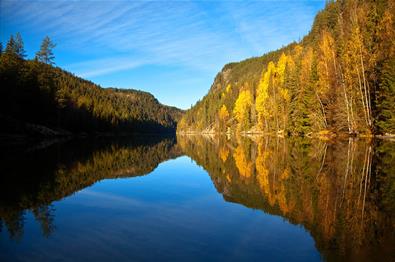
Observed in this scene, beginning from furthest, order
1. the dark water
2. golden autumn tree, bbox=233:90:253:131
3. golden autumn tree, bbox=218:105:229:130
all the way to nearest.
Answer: golden autumn tree, bbox=218:105:229:130 < golden autumn tree, bbox=233:90:253:131 < the dark water

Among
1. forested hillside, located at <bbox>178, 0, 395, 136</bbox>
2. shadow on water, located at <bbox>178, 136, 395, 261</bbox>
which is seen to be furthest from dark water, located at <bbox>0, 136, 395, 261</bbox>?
forested hillside, located at <bbox>178, 0, 395, 136</bbox>

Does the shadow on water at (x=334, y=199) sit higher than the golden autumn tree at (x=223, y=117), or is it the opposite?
the golden autumn tree at (x=223, y=117)

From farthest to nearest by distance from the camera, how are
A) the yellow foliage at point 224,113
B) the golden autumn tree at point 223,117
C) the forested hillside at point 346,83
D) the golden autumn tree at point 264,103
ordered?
the golden autumn tree at point 223,117
the yellow foliage at point 224,113
the golden autumn tree at point 264,103
the forested hillside at point 346,83

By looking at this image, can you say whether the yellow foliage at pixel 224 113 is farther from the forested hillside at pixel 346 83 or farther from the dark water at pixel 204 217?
the dark water at pixel 204 217

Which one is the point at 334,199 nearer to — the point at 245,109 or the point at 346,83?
the point at 346,83

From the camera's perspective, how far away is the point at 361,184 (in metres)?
12.1

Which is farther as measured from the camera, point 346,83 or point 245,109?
point 245,109

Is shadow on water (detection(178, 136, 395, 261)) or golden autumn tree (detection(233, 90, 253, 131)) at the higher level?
golden autumn tree (detection(233, 90, 253, 131))

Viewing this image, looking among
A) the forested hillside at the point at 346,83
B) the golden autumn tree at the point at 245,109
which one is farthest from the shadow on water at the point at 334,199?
the golden autumn tree at the point at 245,109

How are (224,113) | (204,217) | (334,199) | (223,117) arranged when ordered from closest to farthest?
(204,217) → (334,199) → (224,113) → (223,117)

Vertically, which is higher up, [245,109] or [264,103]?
[245,109]

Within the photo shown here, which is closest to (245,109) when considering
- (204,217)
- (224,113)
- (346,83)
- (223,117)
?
(224,113)

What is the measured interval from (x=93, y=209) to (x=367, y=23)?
131ft

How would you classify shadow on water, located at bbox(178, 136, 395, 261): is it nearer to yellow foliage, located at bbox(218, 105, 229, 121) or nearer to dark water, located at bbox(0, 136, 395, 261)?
dark water, located at bbox(0, 136, 395, 261)
